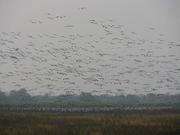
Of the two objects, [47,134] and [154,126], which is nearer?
[47,134]

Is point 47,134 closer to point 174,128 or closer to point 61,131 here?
point 61,131

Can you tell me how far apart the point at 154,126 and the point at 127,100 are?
70.2 m

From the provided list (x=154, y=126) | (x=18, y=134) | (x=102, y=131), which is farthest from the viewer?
(x=154, y=126)

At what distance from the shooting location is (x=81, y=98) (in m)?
90.2

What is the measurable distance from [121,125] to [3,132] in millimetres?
8972

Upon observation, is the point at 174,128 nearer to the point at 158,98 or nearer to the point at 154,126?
the point at 154,126

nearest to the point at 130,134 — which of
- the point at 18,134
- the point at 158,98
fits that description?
the point at 18,134

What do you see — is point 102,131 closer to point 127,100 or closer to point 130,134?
point 130,134

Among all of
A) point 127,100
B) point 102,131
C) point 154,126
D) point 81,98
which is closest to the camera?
point 102,131

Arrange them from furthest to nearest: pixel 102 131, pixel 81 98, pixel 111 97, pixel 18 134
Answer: pixel 111 97 < pixel 81 98 < pixel 102 131 < pixel 18 134

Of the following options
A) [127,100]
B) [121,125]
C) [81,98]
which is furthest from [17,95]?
[121,125]

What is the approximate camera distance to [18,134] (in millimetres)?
22797

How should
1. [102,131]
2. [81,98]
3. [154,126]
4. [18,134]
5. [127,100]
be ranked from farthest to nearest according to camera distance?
[127,100] → [81,98] → [154,126] → [102,131] → [18,134]

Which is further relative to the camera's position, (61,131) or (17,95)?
(17,95)
